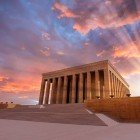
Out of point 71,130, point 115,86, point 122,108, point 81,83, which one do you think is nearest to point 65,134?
point 71,130

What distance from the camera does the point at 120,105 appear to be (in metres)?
15.0

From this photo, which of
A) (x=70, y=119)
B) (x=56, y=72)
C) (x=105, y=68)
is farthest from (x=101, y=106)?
(x=56, y=72)

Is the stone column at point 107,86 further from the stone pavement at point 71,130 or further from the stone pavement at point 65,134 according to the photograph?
the stone pavement at point 65,134

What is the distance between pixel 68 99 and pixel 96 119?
27832 millimetres

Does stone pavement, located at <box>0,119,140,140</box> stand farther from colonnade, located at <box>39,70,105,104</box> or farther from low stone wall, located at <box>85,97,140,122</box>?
colonnade, located at <box>39,70,105,104</box>

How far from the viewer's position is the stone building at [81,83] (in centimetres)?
3183

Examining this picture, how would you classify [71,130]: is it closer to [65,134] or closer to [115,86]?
[65,134]

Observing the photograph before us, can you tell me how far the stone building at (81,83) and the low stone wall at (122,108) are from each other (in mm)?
14395

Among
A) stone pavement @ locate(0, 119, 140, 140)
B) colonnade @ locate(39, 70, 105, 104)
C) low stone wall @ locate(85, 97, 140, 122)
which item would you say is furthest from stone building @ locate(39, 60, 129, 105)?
stone pavement @ locate(0, 119, 140, 140)

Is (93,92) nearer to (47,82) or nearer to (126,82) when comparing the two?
(47,82)

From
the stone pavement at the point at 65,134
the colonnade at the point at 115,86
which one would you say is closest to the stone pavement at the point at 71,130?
the stone pavement at the point at 65,134

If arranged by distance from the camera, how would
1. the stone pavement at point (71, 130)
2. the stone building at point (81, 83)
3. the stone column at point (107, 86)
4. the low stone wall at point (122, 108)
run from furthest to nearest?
the stone building at point (81, 83) → the stone column at point (107, 86) → the low stone wall at point (122, 108) → the stone pavement at point (71, 130)

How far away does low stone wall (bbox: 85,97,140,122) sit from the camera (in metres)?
14.2

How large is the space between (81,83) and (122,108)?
19.2 meters
